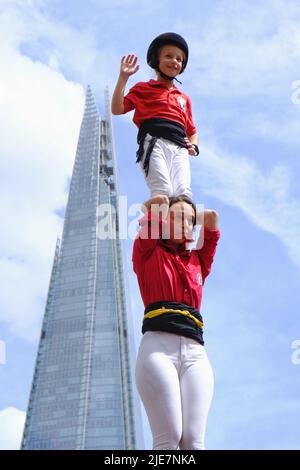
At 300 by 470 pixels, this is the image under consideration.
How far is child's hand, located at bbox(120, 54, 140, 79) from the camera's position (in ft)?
17.3

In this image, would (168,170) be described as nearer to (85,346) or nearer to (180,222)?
(180,222)

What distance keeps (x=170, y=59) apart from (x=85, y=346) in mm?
82448

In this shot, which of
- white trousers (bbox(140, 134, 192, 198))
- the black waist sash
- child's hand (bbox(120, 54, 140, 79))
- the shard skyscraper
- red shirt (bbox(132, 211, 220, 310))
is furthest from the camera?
the shard skyscraper

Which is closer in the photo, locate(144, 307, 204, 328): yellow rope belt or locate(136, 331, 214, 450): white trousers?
locate(136, 331, 214, 450): white trousers

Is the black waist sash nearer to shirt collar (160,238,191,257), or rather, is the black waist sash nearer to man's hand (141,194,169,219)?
shirt collar (160,238,191,257)

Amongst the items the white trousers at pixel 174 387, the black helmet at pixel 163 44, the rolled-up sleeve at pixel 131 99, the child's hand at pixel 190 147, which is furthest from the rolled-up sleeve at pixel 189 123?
the white trousers at pixel 174 387

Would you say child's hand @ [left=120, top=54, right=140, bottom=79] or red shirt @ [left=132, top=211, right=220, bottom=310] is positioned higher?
child's hand @ [left=120, top=54, right=140, bottom=79]

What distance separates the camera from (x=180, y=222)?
190 inches

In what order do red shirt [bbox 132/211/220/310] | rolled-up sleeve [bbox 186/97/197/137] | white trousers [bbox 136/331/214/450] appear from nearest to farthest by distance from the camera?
white trousers [bbox 136/331/214/450]
red shirt [bbox 132/211/220/310]
rolled-up sleeve [bbox 186/97/197/137]

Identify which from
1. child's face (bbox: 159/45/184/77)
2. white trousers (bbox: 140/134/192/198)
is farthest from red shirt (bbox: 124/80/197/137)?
white trousers (bbox: 140/134/192/198)

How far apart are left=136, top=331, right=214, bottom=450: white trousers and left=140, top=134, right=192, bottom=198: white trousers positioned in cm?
115

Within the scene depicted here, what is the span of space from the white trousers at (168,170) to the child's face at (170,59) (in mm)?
663

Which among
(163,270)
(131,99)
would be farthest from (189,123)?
(163,270)
